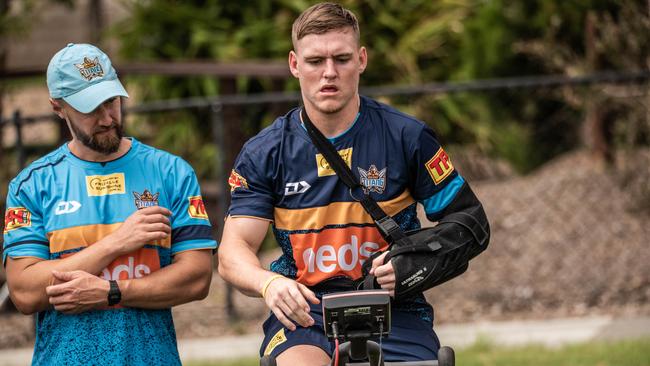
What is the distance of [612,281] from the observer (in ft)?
33.0

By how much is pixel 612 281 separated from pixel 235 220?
639 cm

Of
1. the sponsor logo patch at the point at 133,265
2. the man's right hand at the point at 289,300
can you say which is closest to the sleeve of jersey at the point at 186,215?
the sponsor logo patch at the point at 133,265

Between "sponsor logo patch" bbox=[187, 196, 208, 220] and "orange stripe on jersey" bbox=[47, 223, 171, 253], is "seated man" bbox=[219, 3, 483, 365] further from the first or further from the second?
"orange stripe on jersey" bbox=[47, 223, 171, 253]

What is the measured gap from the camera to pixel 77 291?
4.27 metres

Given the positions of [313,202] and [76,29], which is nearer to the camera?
[313,202]

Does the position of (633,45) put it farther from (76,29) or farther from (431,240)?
(76,29)

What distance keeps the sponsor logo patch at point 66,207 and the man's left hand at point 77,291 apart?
0.26 metres

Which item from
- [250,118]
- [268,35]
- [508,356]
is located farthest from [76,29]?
[508,356]

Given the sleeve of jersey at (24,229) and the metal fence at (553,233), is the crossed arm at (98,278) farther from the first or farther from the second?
the metal fence at (553,233)

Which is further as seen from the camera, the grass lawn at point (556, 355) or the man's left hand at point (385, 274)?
the grass lawn at point (556, 355)

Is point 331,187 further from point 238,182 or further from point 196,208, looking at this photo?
point 196,208

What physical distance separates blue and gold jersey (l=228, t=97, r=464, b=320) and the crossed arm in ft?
1.19

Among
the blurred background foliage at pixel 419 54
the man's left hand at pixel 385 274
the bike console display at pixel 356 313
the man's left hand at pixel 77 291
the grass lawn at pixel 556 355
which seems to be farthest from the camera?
the blurred background foliage at pixel 419 54

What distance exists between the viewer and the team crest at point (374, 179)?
14.5 feet
